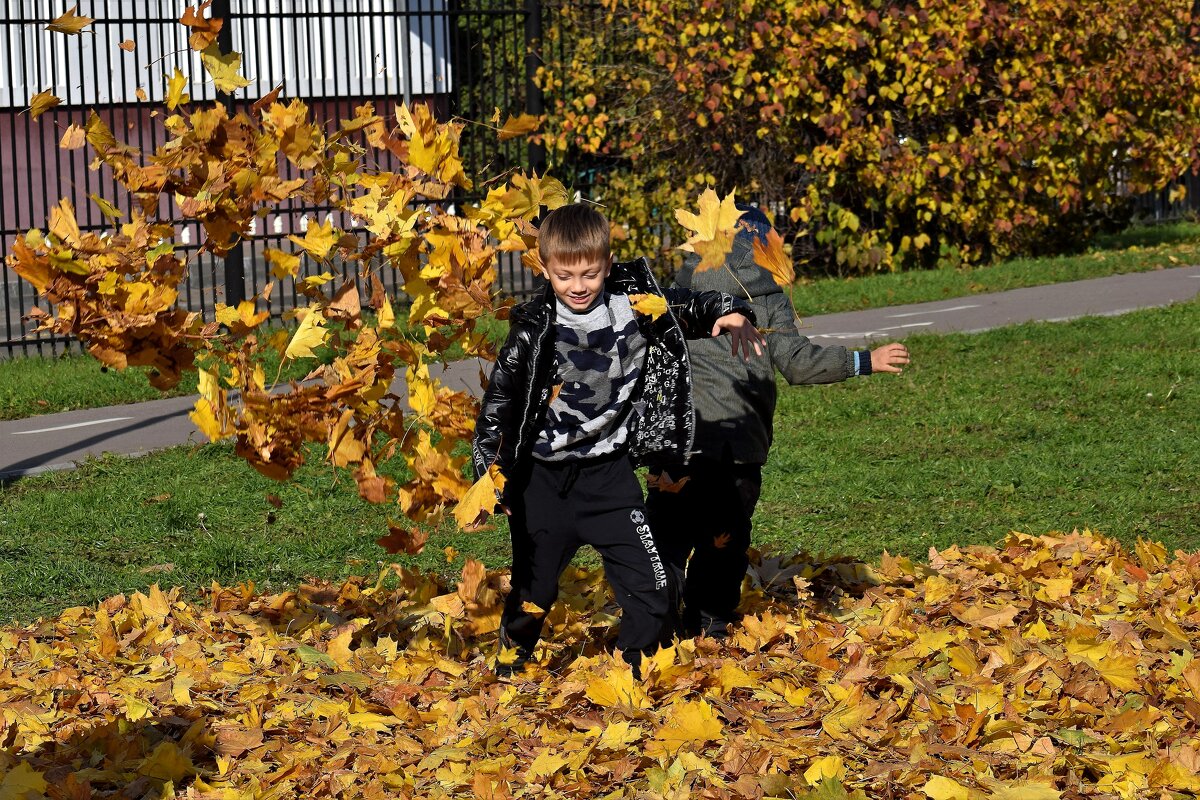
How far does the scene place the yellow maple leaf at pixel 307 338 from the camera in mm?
4145

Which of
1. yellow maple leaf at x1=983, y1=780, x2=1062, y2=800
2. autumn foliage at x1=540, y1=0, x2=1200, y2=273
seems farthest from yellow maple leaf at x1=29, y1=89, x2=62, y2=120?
autumn foliage at x1=540, y1=0, x2=1200, y2=273

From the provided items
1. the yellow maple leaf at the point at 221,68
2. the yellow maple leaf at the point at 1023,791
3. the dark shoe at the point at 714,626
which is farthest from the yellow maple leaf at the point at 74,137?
the yellow maple leaf at the point at 1023,791

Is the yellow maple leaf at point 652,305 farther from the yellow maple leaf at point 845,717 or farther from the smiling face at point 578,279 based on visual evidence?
the yellow maple leaf at point 845,717

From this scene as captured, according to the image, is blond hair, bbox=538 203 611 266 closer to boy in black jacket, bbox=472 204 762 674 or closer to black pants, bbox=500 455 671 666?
boy in black jacket, bbox=472 204 762 674

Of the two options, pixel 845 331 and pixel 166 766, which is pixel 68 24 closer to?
pixel 166 766

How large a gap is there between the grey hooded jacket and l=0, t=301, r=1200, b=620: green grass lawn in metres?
1.40

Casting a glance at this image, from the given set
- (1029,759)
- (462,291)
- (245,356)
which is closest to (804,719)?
(1029,759)

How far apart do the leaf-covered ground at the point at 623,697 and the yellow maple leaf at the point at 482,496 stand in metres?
0.55

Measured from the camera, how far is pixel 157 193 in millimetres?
4285

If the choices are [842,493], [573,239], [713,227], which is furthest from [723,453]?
[842,493]

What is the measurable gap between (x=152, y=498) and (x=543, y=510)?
3565mm

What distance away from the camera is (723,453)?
15.7 ft

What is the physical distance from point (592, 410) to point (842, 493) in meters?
2.99

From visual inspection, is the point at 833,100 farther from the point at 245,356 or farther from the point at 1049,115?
the point at 245,356
